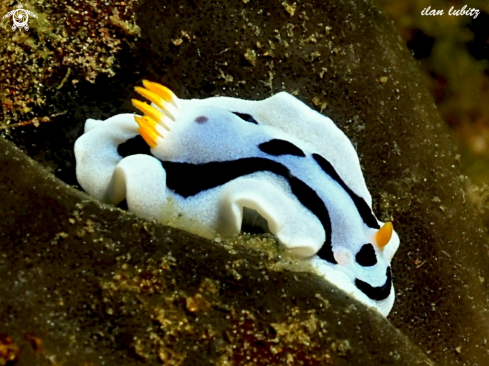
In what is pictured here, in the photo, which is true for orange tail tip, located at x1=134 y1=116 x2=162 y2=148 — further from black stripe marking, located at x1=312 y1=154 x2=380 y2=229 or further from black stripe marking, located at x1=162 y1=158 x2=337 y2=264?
black stripe marking, located at x1=312 y1=154 x2=380 y2=229

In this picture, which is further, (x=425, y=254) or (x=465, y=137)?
(x=465, y=137)

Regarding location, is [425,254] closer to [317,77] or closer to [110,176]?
[317,77]

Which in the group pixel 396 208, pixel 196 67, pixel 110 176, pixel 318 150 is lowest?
pixel 396 208

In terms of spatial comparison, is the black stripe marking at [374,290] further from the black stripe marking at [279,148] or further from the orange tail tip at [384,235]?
the black stripe marking at [279,148]

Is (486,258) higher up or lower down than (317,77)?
lower down

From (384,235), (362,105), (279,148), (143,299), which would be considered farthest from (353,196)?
(143,299)

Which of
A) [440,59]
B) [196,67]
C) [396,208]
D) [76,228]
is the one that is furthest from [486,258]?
[76,228]

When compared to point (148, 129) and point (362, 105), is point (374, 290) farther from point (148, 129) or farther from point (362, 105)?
point (148, 129)
